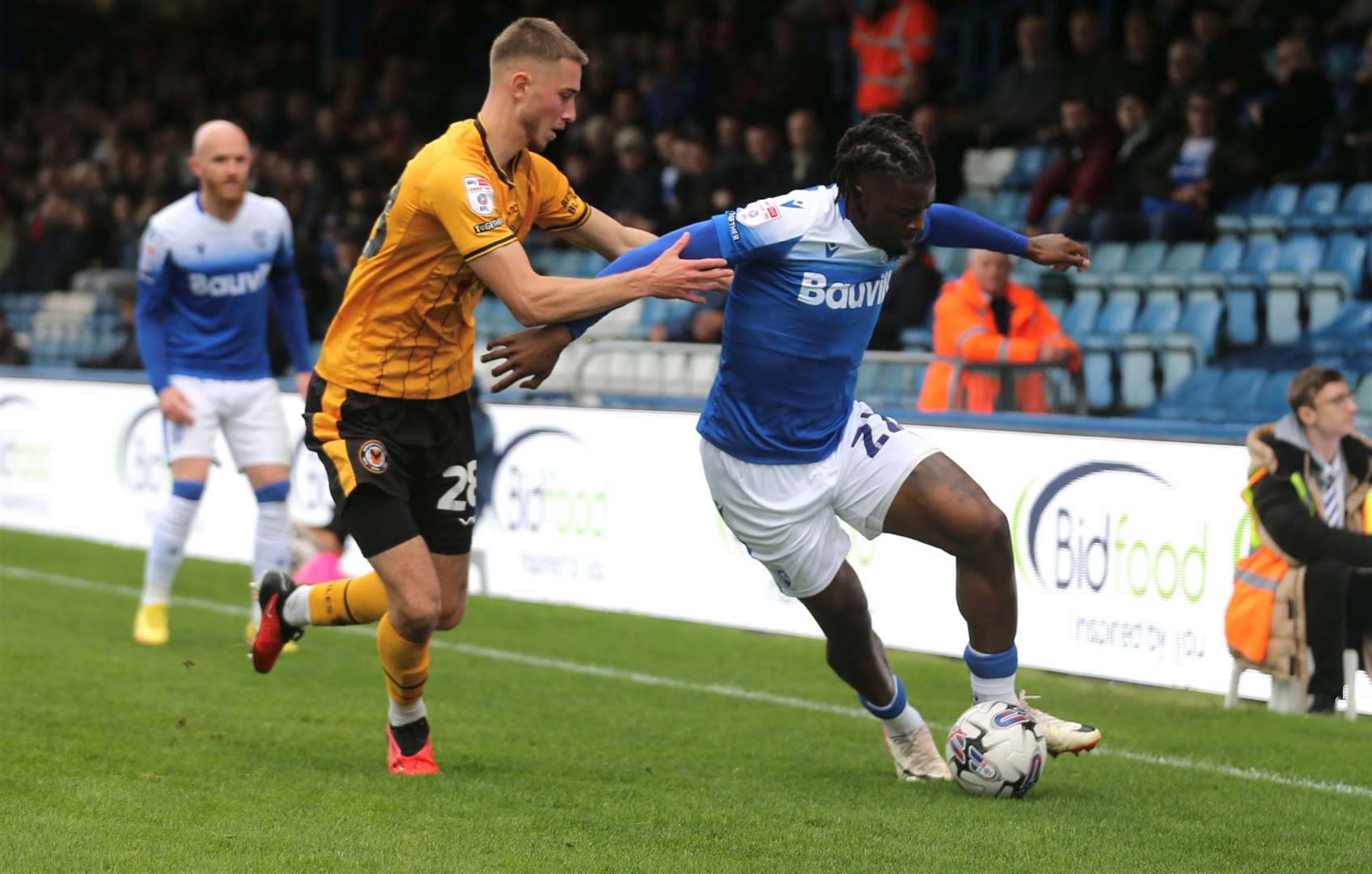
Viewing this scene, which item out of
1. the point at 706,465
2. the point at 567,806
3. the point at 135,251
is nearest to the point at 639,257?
the point at 706,465

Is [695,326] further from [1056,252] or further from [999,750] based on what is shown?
[999,750]

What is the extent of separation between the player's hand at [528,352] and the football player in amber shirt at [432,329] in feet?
0.22

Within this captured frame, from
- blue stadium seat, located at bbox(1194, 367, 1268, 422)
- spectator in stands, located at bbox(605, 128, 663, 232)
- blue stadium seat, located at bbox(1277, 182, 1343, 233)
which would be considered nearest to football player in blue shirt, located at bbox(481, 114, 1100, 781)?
blue stadium seat, located at bbox(1194, 367, 1268, 422)

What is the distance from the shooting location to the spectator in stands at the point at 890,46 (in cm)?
1490

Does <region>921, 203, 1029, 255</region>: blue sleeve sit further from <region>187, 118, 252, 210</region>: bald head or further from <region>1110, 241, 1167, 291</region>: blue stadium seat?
<region>1110, 241, 1167, 291</region>: blue stadium seat

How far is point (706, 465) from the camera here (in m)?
5.83

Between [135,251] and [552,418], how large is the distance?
1028cm

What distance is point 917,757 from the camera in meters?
6.09

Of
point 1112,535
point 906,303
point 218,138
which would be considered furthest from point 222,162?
point 906,303

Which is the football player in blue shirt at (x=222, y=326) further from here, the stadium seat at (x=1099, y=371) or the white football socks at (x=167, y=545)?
the stadium seat at (x=1099, y=371)

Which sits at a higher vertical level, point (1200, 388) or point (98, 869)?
point (1200, 388)

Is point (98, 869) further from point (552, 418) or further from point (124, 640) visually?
point (552, 418)

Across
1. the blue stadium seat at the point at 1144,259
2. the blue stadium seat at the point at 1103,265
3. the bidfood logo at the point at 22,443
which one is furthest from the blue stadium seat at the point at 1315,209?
the bidfood logo at the point at 22,443

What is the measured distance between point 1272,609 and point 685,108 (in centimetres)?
1015
